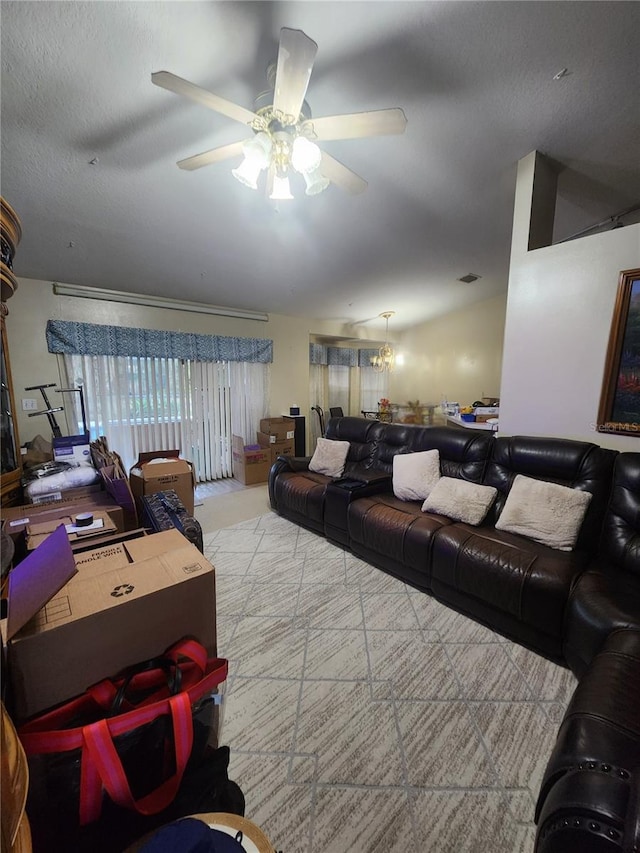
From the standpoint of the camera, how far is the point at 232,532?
119 inches

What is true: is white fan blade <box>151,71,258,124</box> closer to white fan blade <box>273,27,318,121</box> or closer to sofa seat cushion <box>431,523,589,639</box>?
white fan blade <box>273,27,318,121</box>

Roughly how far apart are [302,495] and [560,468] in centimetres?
197

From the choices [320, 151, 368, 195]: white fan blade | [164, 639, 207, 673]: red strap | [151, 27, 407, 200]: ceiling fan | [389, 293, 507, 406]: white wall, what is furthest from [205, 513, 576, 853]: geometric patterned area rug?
[389, 293, 507, 406]: white wall

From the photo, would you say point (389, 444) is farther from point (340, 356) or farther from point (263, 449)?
point (340, 356)

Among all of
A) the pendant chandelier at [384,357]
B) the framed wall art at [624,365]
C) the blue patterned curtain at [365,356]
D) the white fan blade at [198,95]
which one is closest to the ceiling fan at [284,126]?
the white fan blade at [198,95]

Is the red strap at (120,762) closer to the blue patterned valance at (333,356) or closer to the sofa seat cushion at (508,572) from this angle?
the sofa seat cushion at (508,572)

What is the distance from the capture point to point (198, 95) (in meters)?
1.24

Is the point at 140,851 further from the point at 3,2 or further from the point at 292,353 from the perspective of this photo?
the point at 292,353

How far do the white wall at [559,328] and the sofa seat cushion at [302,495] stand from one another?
166cm

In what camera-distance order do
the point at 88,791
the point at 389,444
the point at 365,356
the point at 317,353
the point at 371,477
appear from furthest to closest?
1. the point at 365,356
2. the point at 317,353
3. the point at 389,444
4. the point at 371,477
5. the point at 88,791

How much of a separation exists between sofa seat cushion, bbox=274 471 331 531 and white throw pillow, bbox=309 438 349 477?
0.07 metres

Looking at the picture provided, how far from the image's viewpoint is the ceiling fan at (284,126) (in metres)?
1.21

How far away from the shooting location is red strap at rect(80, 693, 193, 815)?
70 cm

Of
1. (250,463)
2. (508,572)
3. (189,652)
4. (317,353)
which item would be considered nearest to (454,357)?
(317,353)
